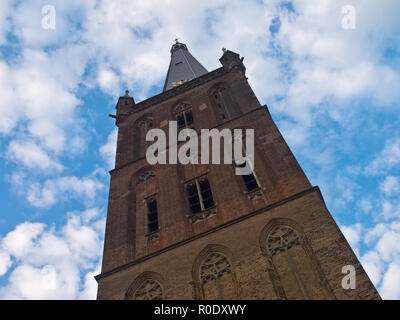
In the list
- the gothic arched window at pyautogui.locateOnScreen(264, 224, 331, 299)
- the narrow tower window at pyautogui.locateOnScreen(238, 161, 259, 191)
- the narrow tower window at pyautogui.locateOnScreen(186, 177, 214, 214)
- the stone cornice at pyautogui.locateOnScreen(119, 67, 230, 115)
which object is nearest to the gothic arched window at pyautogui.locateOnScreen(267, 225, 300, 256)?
the gothic arched window at pyautogui.locateOnScreen(264, 224, 331, 299)

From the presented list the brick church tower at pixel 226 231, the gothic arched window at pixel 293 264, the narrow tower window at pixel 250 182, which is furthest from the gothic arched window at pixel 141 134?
the gothic arched window at pixel 293 264

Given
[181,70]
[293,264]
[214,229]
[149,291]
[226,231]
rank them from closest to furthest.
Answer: [293,264], [149,291], [226,231], [214,229], [181,70]

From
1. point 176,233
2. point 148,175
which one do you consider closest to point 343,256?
point 176,233

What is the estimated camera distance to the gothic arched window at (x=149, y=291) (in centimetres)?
1323

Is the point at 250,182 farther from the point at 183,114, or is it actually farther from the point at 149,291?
the point at 183,114

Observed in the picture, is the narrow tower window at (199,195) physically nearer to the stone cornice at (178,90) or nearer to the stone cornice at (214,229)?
the stone cornice at (214,229)

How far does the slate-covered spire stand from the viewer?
33453mm

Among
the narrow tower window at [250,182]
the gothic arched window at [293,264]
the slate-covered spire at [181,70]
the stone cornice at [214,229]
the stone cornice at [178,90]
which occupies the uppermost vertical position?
the slate-covered spire at [181,70]

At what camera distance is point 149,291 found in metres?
13.5

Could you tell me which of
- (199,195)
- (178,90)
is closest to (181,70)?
(178,90)

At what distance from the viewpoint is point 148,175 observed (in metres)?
19.5

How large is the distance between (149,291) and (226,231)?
3.02m

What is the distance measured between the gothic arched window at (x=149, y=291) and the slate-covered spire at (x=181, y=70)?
64.2 feet
